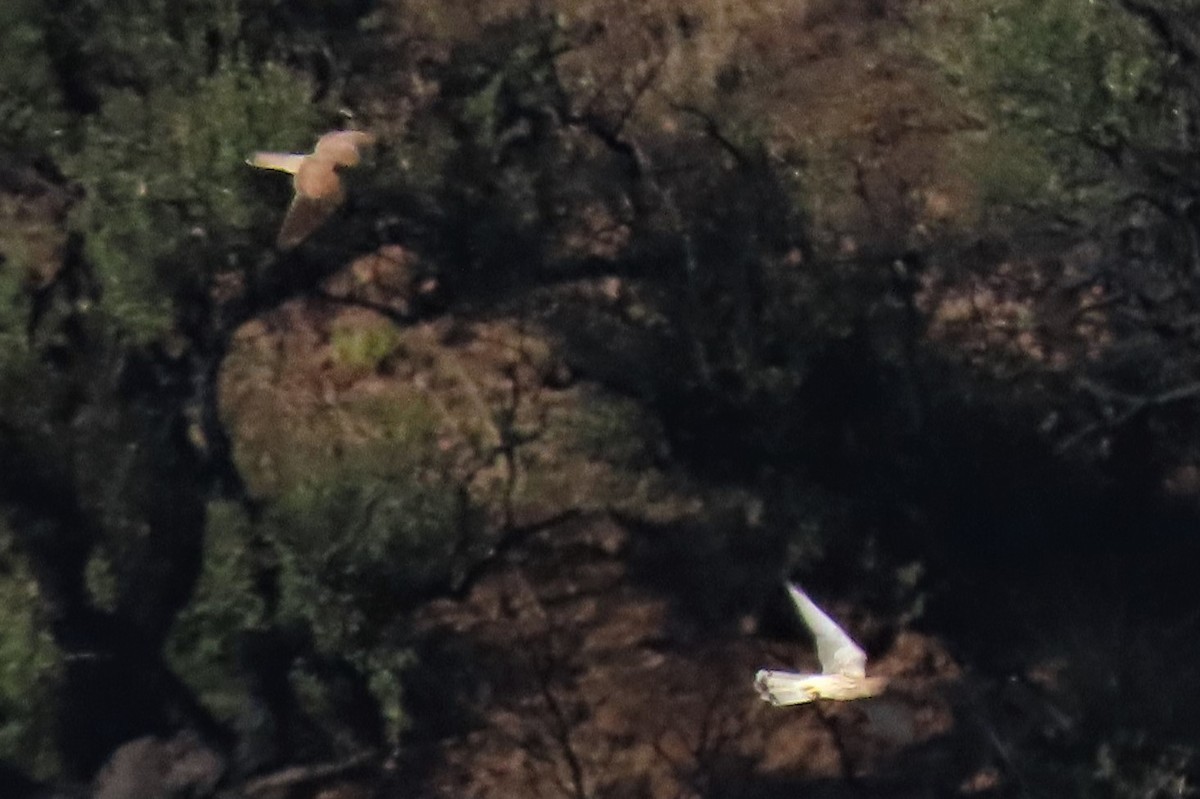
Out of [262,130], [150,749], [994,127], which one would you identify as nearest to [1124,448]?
[994,127]

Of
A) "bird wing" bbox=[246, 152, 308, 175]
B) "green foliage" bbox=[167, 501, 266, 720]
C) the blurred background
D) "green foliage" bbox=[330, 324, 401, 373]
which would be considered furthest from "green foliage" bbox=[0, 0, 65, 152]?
"green foliage" bbox=[167, 501, 266, 720]

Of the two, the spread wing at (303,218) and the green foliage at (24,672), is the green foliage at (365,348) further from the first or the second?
→ the green foliage at (24,672)

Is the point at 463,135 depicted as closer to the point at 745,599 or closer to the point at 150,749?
the point at 745,599

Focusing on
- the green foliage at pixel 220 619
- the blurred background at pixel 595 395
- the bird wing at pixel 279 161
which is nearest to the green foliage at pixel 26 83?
the blurred background at pixel 595 395

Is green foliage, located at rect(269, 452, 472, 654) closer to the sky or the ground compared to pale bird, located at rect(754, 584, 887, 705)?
closer to the ground

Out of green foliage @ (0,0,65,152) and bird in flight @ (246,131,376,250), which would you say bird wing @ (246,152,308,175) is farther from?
green foliage @ (0,0,65,152)

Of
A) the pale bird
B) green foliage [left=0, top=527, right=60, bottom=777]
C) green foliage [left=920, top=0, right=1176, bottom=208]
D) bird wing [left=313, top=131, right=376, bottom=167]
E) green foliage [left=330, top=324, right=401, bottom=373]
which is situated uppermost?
green foliage [left=920, top=0, right=1176, bottom=208]

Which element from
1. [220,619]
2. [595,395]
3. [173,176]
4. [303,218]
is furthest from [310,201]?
[220,619]
